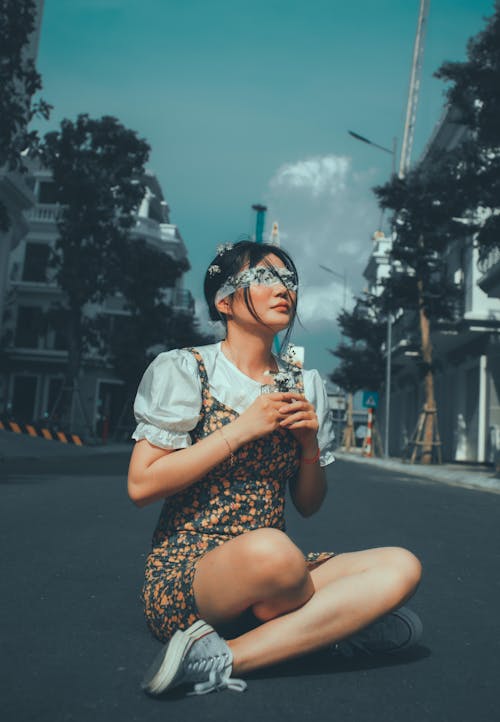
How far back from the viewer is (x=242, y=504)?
2.60 m

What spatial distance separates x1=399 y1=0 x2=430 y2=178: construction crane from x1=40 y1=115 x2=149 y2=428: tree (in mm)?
32987

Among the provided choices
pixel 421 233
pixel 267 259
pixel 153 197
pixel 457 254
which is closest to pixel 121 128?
pixel 421 233

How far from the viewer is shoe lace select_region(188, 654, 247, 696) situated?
7.41 ft

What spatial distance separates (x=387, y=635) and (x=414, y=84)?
2361 inches

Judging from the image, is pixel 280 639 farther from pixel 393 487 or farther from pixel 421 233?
pixel 421 233

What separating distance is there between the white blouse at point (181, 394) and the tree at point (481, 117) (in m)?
14.4

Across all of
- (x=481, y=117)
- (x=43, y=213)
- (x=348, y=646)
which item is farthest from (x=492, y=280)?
(x=43, y=213)


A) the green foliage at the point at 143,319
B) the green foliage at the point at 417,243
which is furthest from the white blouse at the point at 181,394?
the green foliage at the point at 143,319

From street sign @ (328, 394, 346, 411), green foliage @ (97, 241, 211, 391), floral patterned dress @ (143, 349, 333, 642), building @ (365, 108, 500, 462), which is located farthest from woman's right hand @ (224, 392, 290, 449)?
street sign @ (328, 394, 346, 411)

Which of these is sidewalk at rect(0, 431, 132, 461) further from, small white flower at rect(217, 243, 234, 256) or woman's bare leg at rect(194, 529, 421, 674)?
woman's bare leg at rect(194, 529, 421, 674)

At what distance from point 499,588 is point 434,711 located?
92.8 inches

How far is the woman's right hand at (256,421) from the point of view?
2.46 metres

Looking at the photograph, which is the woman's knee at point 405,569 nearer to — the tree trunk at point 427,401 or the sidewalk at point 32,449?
the sidewalk at point 32,449

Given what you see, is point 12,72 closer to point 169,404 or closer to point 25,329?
point 169,404
